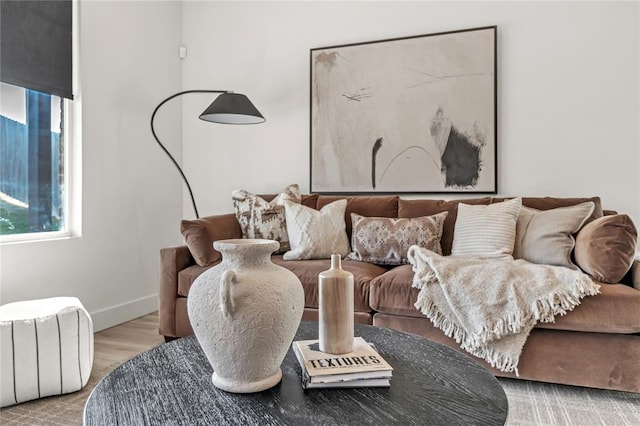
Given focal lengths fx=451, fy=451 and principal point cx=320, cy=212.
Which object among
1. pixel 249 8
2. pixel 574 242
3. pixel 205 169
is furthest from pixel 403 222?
pixel 249 8

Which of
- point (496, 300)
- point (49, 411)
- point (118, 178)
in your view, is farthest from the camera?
point (118, 178)

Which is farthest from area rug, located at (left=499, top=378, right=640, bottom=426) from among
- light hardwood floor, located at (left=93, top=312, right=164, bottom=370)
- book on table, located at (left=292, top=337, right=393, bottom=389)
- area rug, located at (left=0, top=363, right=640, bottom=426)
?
light hardwood floor, located at (left=93, top=312, right=164, bottom=370)

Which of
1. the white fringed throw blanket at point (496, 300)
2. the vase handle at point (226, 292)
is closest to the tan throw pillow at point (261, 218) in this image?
the white fringed throw blanket at point (496, 300)

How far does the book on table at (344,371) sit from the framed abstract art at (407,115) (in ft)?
7.42

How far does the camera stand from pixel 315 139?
3475 millimetres

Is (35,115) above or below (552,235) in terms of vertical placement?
above

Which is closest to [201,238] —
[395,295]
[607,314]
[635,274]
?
[395,295]

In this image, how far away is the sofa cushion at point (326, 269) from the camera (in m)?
2.23

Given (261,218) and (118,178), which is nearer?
(261,218)

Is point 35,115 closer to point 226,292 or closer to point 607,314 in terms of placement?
point 226,292

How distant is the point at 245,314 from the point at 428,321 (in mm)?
1428

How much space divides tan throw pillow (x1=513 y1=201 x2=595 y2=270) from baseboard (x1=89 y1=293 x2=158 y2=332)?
2624 mm

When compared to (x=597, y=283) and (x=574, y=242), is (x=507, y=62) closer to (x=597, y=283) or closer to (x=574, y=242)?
(x=574, y=242)

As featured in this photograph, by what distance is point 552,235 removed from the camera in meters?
2.30
